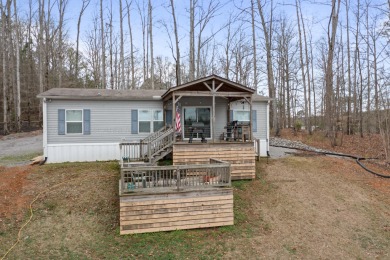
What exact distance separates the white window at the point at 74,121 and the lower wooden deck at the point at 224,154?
4764mm

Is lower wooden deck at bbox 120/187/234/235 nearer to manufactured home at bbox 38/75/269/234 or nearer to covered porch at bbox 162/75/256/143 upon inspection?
manufactured home at bbox 38/75/269/234

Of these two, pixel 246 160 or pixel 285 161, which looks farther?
pixel 285 161

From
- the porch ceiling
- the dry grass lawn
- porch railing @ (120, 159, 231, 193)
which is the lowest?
the dry grass lawn

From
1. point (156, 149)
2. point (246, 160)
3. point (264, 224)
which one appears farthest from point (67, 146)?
point (264, 224)

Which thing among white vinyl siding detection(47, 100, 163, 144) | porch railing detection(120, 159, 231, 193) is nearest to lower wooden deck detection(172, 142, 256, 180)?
porch railing detection(120, 159, 231, 193)

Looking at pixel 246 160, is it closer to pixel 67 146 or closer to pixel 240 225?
pixel 240 225

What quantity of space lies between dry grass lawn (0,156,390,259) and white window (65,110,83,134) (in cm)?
179

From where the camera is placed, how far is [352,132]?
928 inches

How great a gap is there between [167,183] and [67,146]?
20.6ft

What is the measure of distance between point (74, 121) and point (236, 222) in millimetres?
8103

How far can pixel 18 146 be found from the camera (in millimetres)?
15344

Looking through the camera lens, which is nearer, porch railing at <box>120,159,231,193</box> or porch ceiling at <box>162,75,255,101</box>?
porch railing at <box>120,159,231,193</box>

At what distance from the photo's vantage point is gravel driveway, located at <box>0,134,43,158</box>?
13.5 metres

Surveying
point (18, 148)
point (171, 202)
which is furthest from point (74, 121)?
point (171, 202)
